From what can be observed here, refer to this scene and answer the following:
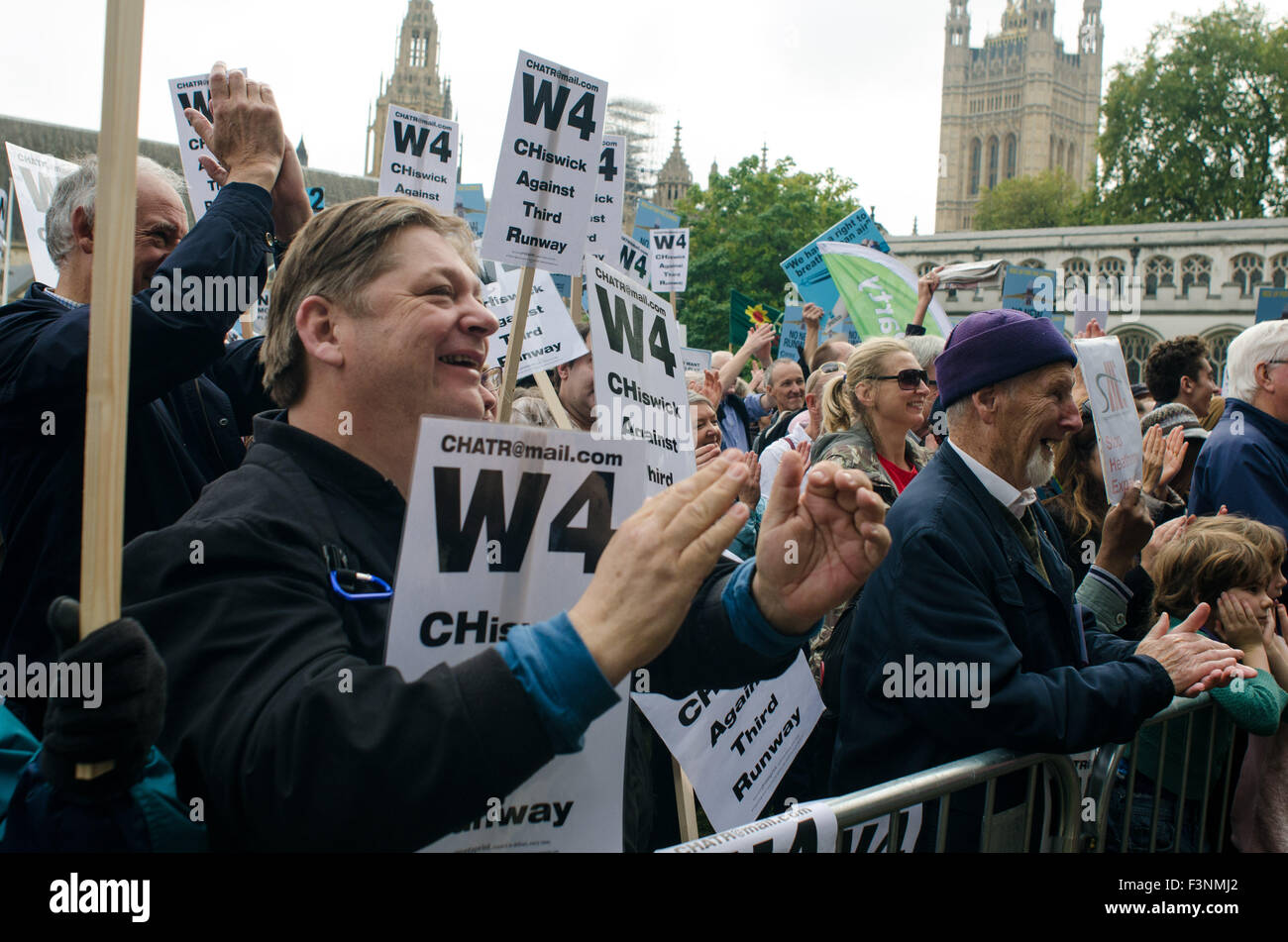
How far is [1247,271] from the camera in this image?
46406mm

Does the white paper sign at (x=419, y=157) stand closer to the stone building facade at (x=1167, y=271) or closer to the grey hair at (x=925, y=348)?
the grey hair at (x=925, y=348)

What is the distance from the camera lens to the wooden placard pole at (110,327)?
1.41 m

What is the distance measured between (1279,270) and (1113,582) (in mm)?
48982

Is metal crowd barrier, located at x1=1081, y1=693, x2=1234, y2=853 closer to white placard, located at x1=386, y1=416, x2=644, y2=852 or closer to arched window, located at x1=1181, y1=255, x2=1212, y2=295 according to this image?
white placard, located at x1=386, y1=416, x2=644, y2=852

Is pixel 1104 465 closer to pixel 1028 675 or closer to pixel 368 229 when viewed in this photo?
pixel 1028 675

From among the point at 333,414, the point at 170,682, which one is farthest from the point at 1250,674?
the point at 170,682

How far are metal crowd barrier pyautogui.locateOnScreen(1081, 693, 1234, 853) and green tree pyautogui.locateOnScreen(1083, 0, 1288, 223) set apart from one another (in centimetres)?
5641

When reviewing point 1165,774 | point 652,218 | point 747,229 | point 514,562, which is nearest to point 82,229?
point 514,562

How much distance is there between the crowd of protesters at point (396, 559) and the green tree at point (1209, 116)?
182 feet

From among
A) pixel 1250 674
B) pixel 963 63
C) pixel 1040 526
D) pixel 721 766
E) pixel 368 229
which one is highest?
pixel 963 63
